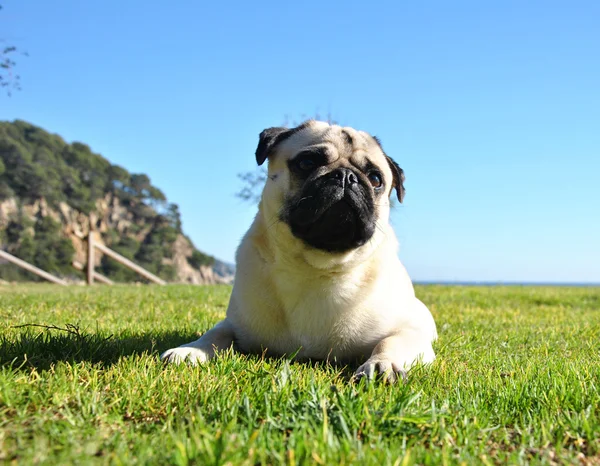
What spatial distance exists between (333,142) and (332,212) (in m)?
0.78

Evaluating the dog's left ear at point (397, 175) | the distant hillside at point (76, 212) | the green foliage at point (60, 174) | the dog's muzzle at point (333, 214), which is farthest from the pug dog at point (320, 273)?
the green foliage at point (60, 174)

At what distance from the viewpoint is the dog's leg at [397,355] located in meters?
2.88

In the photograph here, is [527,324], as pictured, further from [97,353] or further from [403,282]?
[97,353]

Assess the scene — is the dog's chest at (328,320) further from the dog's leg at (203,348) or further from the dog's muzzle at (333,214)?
the dog's leg at (203,348)

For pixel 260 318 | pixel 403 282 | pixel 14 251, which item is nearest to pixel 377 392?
pixel 260 318

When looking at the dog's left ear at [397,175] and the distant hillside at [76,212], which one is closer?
the dog's left ear at [397,175]

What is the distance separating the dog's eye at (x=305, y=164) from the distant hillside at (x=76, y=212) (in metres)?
49.9

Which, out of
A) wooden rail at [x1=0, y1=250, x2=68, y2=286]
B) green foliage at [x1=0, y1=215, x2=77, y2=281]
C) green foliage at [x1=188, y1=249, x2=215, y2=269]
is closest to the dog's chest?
wooden rail at [x1=0, y1=250, x2=68, y2=286]

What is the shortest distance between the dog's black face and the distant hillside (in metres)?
50.1

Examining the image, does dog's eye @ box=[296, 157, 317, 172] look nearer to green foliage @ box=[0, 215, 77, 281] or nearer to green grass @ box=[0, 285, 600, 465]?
green grass @ box=[0, 285, 600, 465]

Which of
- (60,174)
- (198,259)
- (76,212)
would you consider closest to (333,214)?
(76,212)

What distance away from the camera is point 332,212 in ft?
11.0

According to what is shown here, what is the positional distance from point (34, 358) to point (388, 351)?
2159 millimetres

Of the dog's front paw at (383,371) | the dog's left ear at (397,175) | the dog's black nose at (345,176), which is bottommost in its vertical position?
the dog's front paw at (383,371)
